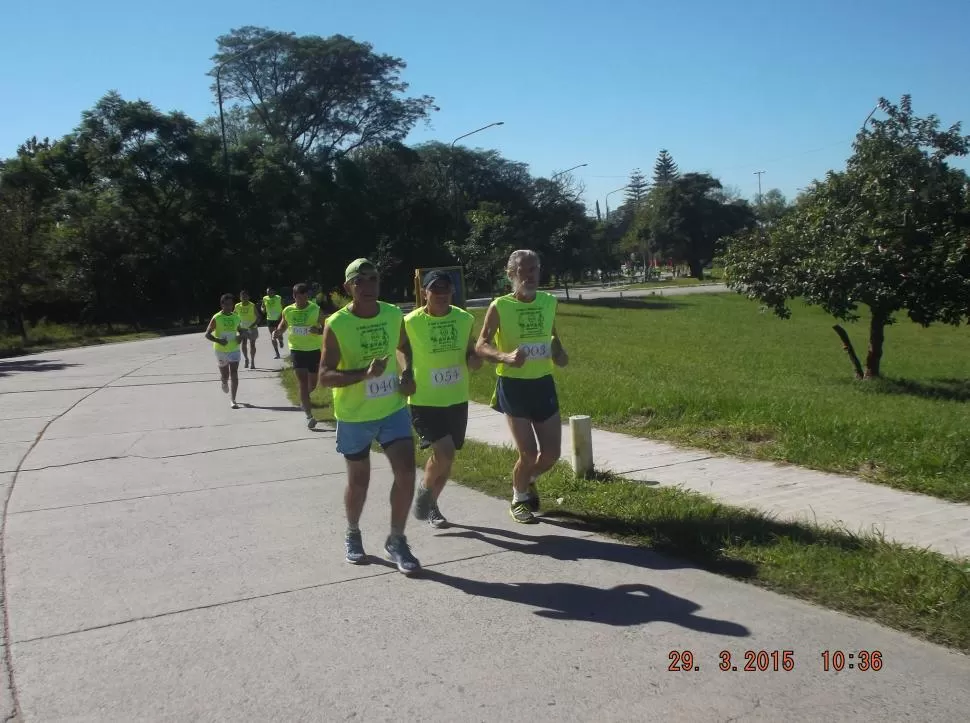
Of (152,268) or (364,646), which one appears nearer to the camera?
(364,646)

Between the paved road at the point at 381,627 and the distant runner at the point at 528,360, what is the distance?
2.05 feet

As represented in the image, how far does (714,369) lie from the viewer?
1720 centimetres

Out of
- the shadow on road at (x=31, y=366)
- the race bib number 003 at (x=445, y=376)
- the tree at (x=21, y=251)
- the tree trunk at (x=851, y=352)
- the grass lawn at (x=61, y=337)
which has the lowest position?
the tree trunk at (x=851, y=352)

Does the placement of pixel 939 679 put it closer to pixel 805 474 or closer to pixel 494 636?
pixel 494 636

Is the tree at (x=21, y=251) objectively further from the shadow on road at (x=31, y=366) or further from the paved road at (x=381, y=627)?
the paved road at (x=381, y=627)

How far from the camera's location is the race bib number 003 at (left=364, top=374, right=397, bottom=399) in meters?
5.32

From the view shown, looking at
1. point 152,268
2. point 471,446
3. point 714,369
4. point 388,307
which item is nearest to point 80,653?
point 388,307

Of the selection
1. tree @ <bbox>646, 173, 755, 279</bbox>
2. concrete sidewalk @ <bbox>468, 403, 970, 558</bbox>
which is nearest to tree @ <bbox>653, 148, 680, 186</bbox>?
tree @ <bbox>646, 173, 755, 279</bbox>

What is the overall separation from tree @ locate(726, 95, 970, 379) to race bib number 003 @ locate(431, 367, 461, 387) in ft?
38.4

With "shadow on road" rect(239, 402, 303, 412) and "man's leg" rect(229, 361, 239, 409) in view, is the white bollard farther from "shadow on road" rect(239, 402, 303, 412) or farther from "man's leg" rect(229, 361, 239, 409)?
"man's leg" rect(229, 361, 239, 409)

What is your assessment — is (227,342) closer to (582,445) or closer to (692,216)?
(582,445)

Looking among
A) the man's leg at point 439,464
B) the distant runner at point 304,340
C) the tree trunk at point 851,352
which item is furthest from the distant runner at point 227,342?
the tree trunk at point 851,352

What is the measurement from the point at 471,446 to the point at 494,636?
5.09 meters

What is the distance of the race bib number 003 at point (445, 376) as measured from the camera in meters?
5.96
